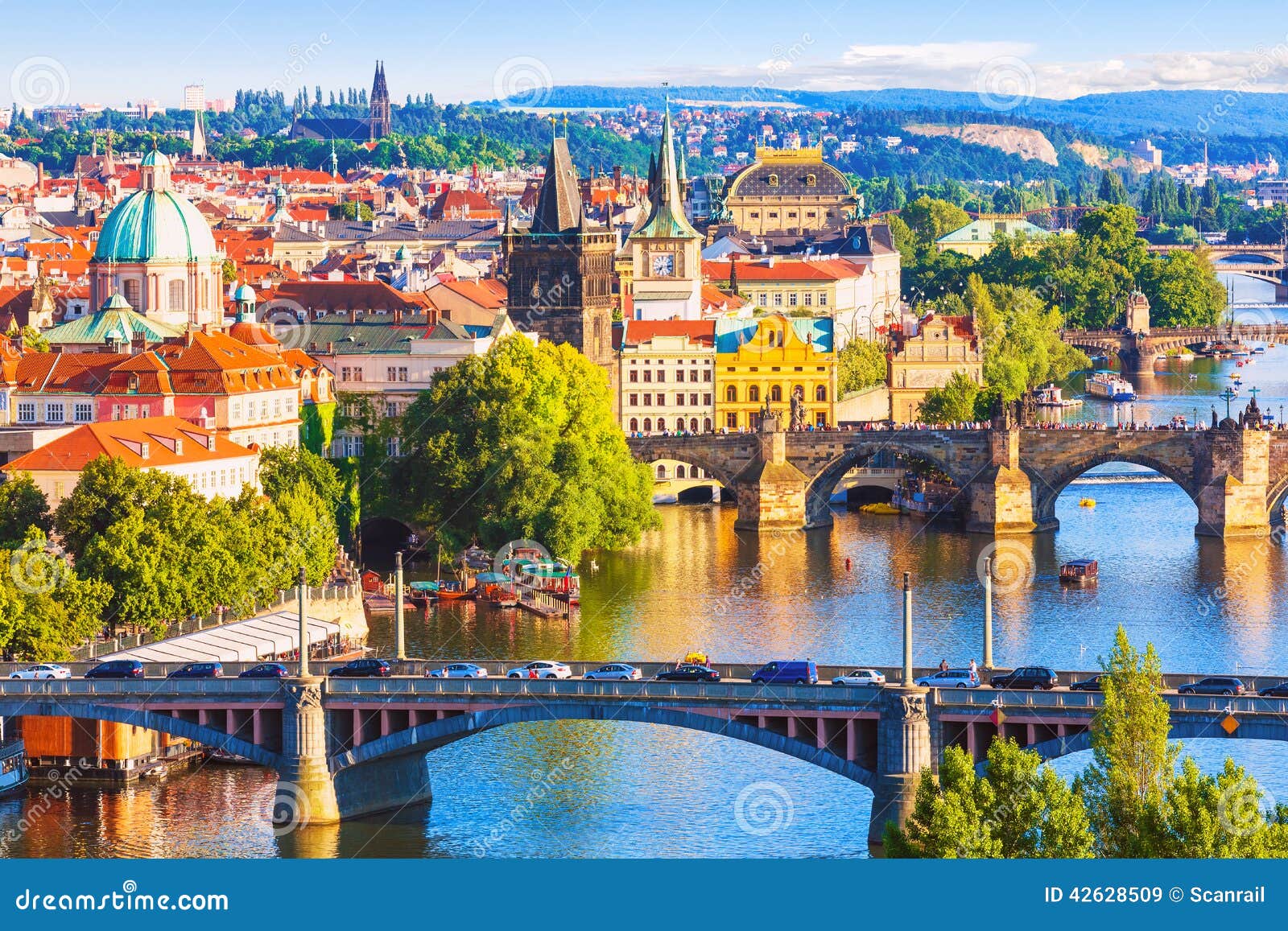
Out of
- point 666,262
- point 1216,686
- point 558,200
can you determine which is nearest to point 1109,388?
point 666,262

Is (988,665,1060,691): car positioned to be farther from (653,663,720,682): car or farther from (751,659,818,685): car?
(653,663,720,682): car

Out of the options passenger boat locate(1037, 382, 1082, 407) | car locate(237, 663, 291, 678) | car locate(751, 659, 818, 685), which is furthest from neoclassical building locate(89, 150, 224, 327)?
car locate(751, 659, 818, 685)

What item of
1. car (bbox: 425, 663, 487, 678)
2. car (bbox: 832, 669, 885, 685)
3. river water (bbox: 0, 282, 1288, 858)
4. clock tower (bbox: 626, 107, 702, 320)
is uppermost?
clock tower (bbox: 626, 107, 702, 320)

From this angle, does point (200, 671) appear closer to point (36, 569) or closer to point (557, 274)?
point (36, 569)

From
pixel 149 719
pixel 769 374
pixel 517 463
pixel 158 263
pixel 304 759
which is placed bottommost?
pixel 304 759

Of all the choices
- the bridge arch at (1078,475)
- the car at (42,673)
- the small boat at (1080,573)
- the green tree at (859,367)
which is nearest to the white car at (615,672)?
the car at (42,673)

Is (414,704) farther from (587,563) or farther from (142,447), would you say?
(587,563)
